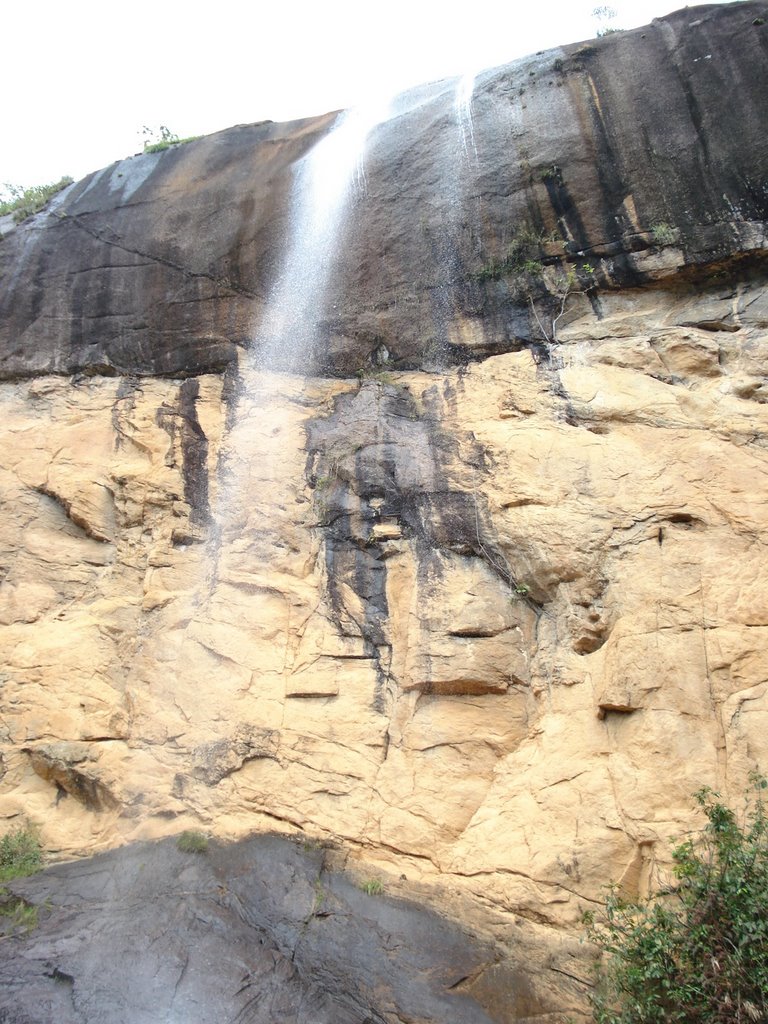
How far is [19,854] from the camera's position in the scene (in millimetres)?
6727

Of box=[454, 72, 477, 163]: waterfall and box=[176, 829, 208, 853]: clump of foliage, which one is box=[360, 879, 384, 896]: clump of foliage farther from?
box=[454, 72, 477, 163]: waterfall

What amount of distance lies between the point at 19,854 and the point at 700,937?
5.80 meters

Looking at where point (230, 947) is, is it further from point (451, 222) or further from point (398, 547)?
point (451, 222)

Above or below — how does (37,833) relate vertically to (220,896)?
above

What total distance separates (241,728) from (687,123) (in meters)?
8.57

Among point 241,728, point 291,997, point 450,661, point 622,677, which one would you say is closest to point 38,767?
point 241,728

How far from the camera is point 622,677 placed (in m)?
6.41

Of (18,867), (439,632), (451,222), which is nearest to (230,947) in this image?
(18,867)

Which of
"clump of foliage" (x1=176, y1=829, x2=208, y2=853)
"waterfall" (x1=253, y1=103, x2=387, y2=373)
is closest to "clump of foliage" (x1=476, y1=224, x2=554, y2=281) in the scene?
"waterfall" (x1=253, y1=103, x2=387, y2=373)

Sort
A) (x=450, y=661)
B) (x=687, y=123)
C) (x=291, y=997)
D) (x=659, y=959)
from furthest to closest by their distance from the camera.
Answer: (x=687, y=123), (x=450, y=661), (x=291, y=997), (x=659, y=959)

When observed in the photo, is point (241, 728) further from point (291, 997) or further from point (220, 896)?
point (291, 997)

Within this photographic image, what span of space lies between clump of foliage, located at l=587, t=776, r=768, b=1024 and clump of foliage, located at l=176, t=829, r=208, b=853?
338 centimetres

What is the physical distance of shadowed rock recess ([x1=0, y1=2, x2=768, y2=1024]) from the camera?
5852 mm

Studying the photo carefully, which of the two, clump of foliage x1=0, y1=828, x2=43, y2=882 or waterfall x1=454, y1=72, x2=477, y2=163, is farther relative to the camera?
waterfall x1=454, y1=72, x2=477, y2=163
